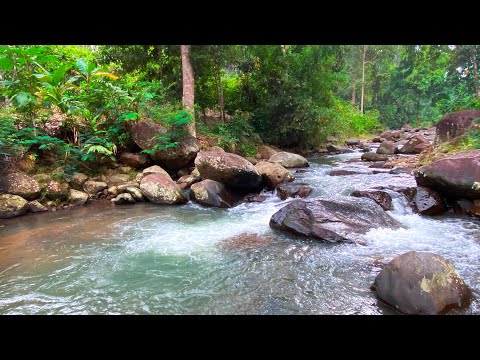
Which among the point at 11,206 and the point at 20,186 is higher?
the point at 20,186

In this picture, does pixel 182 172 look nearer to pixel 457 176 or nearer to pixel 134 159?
pixel 134 159

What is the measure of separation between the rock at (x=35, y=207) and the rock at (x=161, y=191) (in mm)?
2269

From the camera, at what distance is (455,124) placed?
9.82 m

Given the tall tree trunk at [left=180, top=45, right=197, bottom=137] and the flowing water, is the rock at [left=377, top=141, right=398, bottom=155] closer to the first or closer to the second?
the flowing water

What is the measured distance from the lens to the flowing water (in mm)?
3342

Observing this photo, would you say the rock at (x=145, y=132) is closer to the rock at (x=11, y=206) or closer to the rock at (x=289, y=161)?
the rock at (x=11, y=206)

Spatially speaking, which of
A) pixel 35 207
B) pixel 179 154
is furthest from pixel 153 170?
pixel 35 207

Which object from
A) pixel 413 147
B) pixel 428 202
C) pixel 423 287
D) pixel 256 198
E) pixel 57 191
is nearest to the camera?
pixel 423 287

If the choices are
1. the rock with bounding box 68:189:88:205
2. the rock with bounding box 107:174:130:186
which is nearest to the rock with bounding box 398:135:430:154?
the rock with bounding box 107:174:130:186

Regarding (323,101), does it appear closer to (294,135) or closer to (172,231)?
(294,135)

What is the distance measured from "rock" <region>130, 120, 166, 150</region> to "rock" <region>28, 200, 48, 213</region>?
10.3 ft

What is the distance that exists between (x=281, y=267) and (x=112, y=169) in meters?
6.70

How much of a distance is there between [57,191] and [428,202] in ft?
28.2
